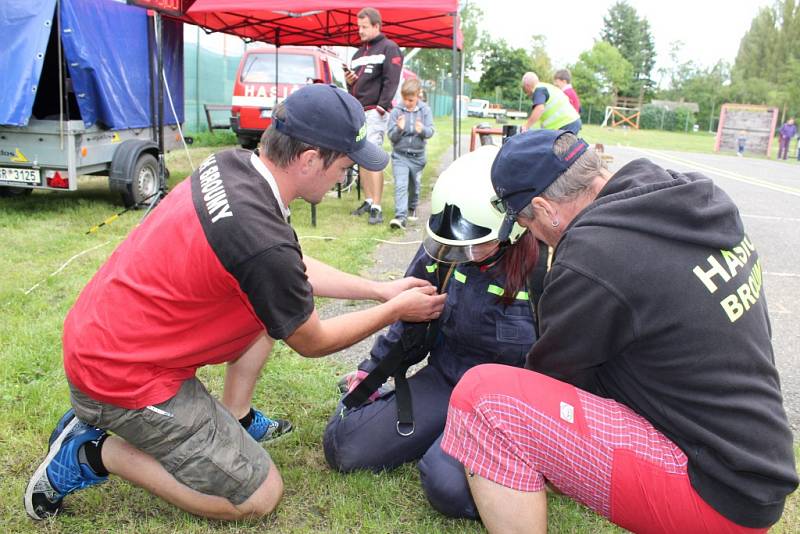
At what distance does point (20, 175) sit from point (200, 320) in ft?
19.6

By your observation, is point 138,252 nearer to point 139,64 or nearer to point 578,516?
point 578,516

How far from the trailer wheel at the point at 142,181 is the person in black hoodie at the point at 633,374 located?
21.9 ft

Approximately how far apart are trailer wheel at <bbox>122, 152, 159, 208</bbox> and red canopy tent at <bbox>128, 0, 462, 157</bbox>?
1.78m

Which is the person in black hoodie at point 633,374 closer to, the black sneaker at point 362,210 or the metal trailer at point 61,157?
the metal trailer at point 61,157

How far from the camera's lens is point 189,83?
1678 cm

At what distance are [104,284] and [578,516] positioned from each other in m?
1.95

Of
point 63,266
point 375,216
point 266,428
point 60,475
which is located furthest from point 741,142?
Answer: point 60,475

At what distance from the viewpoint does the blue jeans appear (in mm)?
7887

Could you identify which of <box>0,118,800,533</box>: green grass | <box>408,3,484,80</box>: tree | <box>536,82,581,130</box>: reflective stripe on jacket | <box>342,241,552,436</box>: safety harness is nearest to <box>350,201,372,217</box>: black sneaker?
<box>0,118,800,533</box>: green grass

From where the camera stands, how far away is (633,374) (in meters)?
1.89

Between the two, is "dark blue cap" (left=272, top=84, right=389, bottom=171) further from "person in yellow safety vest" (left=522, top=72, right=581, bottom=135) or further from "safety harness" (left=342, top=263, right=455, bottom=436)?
"person in yellow safety vest" (left=522, top=72, right=581, bottom=135)

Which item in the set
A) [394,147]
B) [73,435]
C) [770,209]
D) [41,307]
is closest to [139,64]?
[394,147]

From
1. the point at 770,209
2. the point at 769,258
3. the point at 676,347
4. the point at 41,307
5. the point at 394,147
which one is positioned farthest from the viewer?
the point at 770,209

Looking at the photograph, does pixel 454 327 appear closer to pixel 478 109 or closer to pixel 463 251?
pixel 463 251
